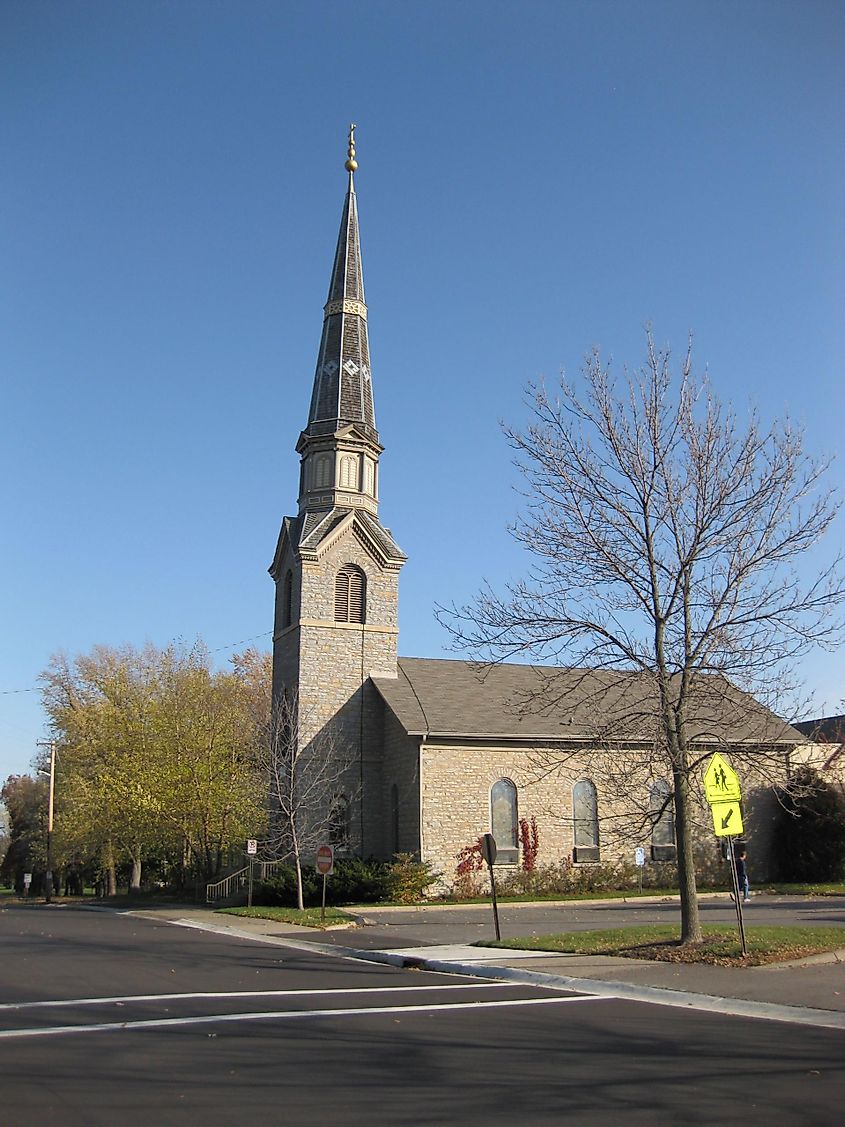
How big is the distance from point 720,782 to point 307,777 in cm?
2000

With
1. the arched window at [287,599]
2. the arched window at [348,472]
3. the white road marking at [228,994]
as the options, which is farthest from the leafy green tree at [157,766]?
the white road marking at [228,994]

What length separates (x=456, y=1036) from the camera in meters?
10.1

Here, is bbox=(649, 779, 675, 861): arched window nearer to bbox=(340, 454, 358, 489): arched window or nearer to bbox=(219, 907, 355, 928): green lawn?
bbox=(219, 907, 355, 928): green lawn

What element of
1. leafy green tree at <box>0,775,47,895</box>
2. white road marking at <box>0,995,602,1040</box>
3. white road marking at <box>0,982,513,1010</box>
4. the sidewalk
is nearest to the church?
the sidewalk

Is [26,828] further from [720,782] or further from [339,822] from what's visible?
[720,782]

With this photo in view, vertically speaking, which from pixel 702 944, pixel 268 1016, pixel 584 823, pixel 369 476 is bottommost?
pixel 268 1016

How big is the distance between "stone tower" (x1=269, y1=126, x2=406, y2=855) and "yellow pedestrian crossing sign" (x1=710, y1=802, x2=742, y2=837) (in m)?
20.3

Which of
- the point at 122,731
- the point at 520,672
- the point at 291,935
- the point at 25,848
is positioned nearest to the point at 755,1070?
the point at 291,935

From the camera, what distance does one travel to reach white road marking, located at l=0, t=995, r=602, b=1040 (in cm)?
1041

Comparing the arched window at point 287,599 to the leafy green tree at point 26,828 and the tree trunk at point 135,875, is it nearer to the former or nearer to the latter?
the tree trunk at point 135,875

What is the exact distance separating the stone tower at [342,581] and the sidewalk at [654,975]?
14.7m

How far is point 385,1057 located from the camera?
910cm

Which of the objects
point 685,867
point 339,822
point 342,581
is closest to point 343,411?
point 342,581

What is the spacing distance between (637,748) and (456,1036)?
1347 centimetres
